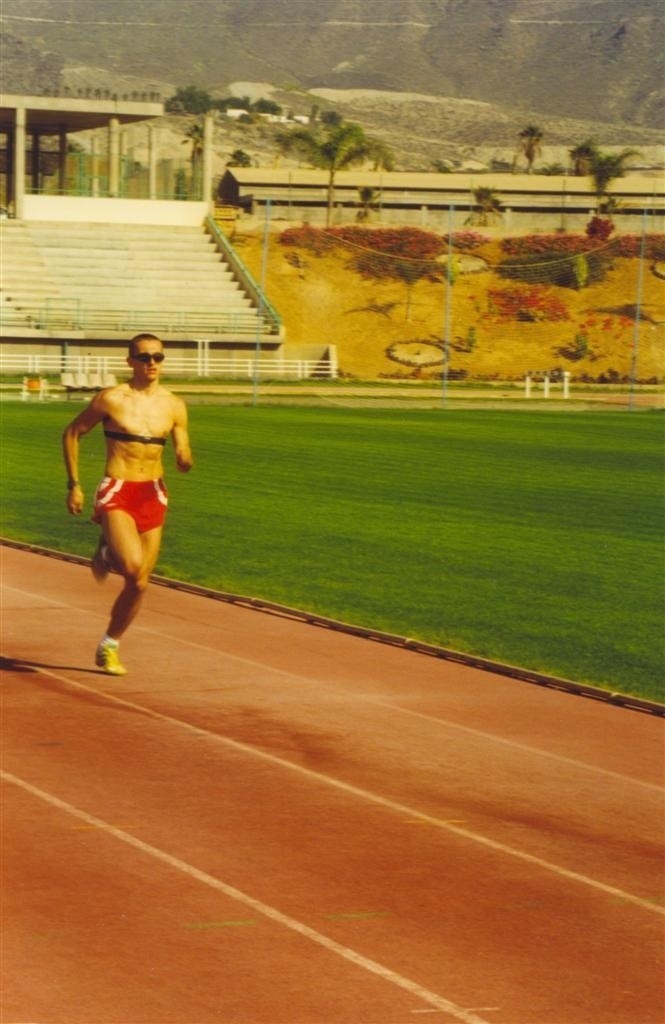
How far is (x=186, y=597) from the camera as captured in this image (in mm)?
15289

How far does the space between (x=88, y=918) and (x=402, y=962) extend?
1188 millimetres

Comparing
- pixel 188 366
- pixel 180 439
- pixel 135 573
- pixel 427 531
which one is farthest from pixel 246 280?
pixel 135 573

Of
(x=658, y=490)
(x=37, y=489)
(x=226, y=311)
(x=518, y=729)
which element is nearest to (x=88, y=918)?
(x=518, y=729)

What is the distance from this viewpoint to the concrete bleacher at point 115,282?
65250 mm

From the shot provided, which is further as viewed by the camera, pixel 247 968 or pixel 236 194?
pixel 236 194

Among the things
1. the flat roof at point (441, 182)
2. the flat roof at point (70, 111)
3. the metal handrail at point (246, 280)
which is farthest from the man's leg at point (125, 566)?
the flat roof at point (441, 182)

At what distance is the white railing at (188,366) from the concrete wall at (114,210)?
9983 mm

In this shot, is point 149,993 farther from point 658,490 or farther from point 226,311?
point 226,311

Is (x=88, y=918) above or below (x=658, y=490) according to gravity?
below

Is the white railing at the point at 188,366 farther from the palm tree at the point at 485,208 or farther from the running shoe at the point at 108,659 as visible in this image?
the running shoe at the point at 108,659

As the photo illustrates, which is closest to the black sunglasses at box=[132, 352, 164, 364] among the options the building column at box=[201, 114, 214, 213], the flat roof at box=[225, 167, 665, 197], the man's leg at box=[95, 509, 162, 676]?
the man's leg at box=[95, 509, 162, 676]

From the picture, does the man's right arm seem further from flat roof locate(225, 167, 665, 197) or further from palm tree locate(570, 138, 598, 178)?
palm tree locate(570, 138, 598, 178)

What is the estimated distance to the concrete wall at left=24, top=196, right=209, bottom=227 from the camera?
240 ft

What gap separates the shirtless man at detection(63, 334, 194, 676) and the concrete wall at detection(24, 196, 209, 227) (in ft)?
208
